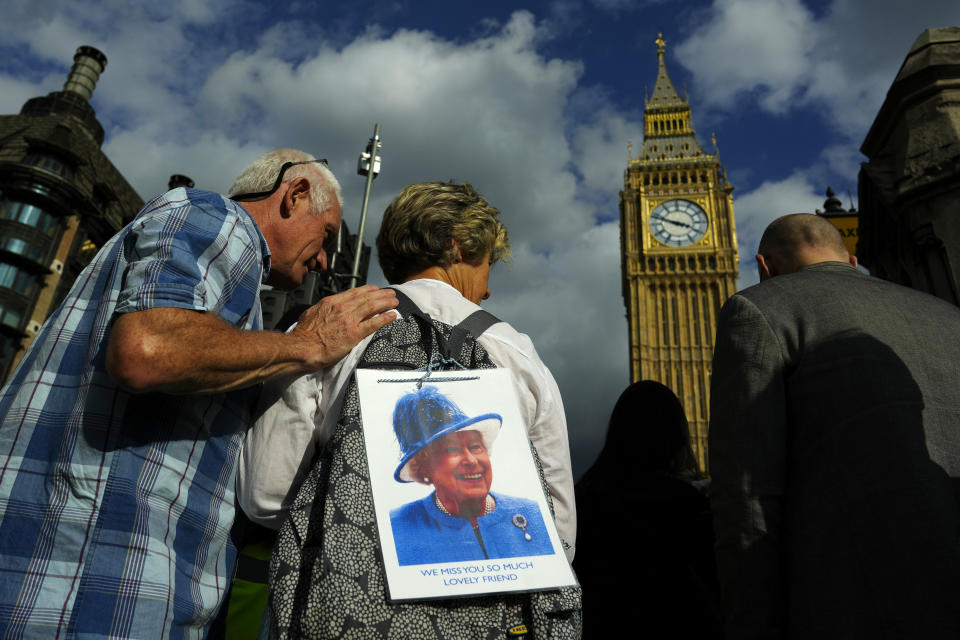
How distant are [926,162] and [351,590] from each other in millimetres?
7251

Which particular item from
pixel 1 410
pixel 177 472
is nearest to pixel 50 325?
pixel 1 410

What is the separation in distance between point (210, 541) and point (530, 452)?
32.0 inches

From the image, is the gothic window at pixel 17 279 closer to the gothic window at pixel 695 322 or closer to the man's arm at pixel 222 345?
the man's arm at pixel 222 345

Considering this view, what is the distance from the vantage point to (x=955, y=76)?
6.16 m

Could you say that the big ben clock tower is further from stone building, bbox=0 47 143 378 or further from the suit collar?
the suit collar

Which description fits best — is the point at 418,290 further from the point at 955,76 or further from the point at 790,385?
the point at 955,76

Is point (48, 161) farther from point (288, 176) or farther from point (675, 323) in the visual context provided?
point (675, 323)

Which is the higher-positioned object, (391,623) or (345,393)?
(345,393)

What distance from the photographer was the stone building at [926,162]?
5926 mm

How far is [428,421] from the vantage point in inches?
50.9

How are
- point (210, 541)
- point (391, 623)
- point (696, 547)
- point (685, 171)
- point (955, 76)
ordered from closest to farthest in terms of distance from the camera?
1. point (391, 623)
2. point (210, 541)
3. point (696, 547)
4. point (955, 76)
5. point (685, 171)

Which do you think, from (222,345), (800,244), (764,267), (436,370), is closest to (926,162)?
(764,267)

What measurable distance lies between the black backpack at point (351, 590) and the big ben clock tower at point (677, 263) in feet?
124

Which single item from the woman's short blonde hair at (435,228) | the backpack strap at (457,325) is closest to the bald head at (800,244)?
the woman's short blonde hair at (435,228)
